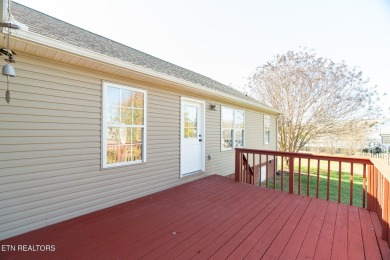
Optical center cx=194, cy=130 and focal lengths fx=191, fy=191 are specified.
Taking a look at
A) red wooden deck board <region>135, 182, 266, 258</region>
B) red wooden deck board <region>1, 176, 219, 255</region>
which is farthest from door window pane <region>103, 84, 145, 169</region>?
red wooden deck board <region>135, 182, 266, 258</region>

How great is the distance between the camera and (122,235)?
2.44 metres

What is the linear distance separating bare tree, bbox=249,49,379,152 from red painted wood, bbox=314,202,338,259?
9.84 metres

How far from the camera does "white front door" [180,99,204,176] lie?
16.8 ft

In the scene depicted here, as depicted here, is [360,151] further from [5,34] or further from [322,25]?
[5,34]

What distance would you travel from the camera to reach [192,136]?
17.8ft

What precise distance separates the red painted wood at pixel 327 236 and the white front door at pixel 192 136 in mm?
3161

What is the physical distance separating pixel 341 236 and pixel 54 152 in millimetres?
4090

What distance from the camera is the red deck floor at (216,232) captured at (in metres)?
2.07

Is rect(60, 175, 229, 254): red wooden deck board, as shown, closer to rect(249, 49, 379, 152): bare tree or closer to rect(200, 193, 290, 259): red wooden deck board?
rect(200, 193, 290, 259): red wooden deck board

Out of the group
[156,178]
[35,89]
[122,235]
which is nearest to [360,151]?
[156,178]

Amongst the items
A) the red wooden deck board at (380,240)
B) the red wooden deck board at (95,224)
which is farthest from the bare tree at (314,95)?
the red wooden deck board at (95,224)

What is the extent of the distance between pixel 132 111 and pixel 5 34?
6.76 feet

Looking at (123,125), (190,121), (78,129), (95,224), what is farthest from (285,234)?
(190,121)

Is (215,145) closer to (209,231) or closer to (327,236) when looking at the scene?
(209,231)
